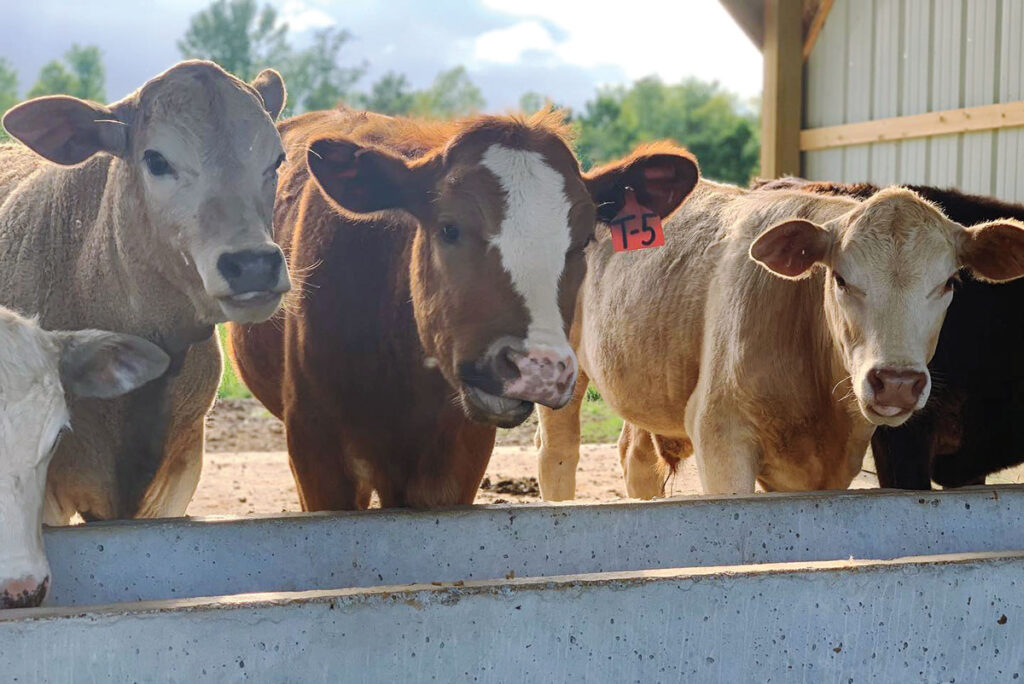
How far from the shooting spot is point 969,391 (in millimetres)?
4836

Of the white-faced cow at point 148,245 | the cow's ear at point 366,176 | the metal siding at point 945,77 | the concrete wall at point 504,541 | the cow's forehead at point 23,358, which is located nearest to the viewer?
the cow's forehead at point 23,358

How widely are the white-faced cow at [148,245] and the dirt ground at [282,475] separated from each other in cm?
227

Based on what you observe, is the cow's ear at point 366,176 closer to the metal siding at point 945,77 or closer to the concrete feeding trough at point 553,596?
the concrete feeding trough at point 553,596

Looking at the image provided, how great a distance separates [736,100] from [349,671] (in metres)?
85.8

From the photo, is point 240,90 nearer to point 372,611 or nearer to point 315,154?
point 315,154

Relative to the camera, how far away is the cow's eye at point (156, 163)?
3.65 metres

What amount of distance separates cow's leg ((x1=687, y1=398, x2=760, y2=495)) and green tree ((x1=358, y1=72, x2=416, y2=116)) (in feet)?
203

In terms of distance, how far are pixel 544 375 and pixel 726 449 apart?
171 cm

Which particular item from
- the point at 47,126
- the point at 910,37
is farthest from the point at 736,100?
the point at 47,126

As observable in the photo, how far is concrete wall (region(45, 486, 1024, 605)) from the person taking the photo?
10.3 feet

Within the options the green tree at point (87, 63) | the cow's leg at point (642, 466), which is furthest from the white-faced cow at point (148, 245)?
the green tree at point (87, 63)

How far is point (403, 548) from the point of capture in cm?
334

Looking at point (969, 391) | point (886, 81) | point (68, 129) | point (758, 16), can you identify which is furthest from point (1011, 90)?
point (68, 129)

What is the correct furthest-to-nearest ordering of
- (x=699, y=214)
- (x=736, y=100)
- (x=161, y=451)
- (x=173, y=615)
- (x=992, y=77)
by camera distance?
(x=736, y=100), (x=992, y=77), (x=699, y=214), (x=161, y=451), (x=173, y=615)
